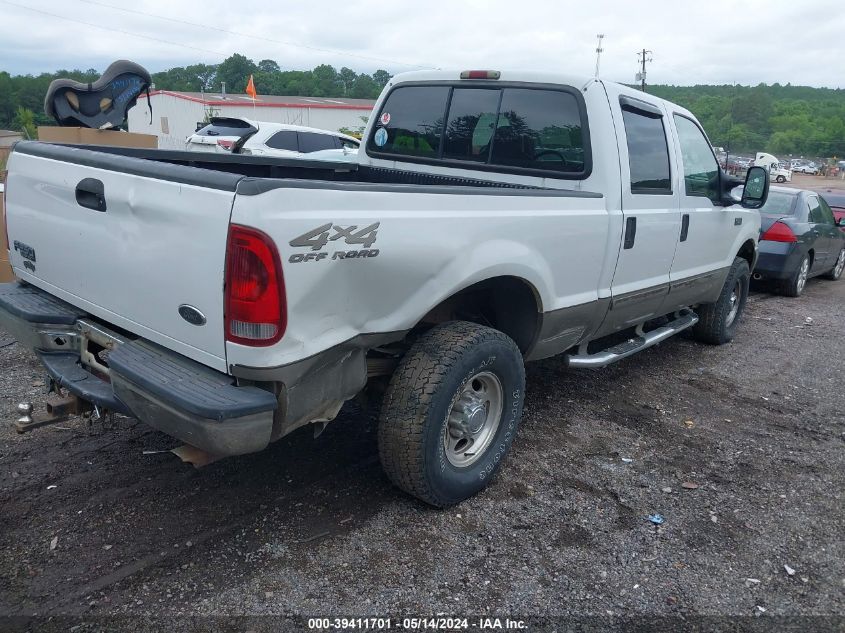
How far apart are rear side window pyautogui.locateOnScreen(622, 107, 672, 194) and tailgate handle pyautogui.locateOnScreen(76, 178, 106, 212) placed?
2.96 metres

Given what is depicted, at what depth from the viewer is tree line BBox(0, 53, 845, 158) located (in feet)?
221

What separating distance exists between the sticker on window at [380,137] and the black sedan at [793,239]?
608 cm

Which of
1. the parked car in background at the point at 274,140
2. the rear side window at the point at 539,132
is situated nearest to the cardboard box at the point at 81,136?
the rear side window at the point at 539,132

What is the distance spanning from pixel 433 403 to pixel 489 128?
7.02 ft

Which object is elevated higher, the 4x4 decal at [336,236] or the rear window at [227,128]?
the rear window at [227,128]

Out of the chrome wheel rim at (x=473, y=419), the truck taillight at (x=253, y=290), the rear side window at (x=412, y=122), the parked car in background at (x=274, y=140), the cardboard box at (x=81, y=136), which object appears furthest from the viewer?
the parked car in background at (x=274, y=140)

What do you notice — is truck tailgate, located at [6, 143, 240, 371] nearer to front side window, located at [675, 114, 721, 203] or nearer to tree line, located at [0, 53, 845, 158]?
front side window, located at [675, 114, 721, 203]

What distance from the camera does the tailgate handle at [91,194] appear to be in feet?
9.00

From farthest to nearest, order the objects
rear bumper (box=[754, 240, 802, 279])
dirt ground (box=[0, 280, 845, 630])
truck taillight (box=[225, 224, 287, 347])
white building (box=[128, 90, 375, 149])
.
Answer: white building (box=[128, 90, 375, 149])
rear bumper (box=[754, 240, 802, 279])
dirt ground (box=[0, 280, 845, 630])
truck taillight (box=[225, 224, 287, 347])

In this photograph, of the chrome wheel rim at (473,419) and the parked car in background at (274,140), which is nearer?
the chrome wheel rim at (473,419)

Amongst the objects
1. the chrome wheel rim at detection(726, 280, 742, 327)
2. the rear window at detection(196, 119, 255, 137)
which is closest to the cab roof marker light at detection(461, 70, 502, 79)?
the chrome wheel rim at detection(726, 280, 742, 327)

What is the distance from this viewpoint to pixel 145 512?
3.18 meters

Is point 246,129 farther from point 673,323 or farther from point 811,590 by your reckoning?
point 811,590

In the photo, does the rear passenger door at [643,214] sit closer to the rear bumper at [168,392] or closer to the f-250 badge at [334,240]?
the f-250 badge at [334,240]
